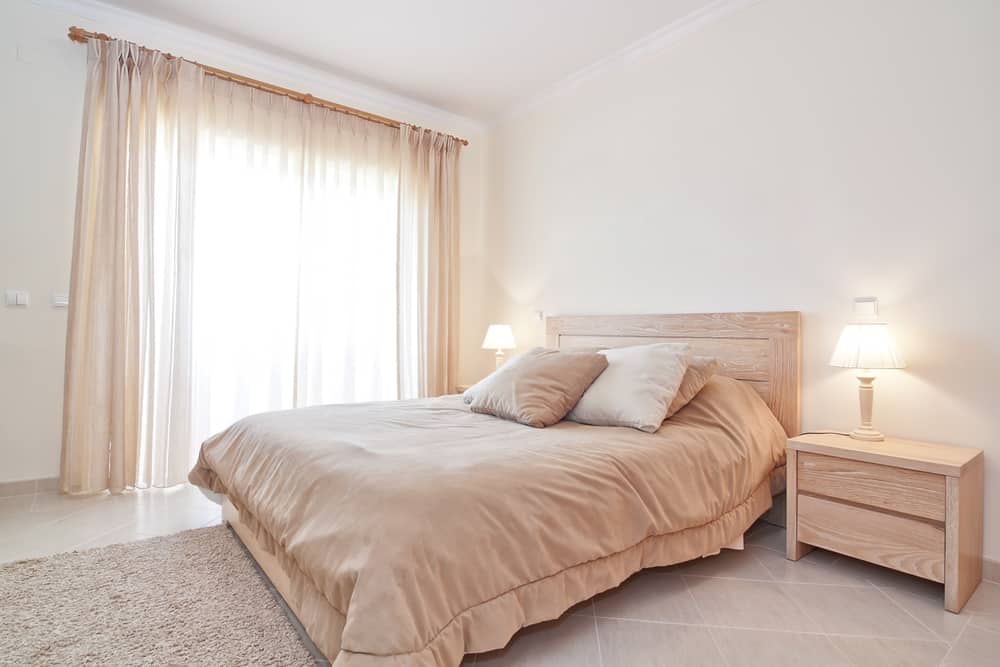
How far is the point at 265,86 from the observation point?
3.43m

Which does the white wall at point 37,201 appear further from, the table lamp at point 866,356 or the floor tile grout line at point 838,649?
the table lamp at point 866,356

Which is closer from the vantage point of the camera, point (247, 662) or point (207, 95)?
point (247, 662)

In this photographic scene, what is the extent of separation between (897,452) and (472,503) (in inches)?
65.8

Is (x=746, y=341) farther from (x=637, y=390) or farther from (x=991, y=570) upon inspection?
(x=991, y=570)

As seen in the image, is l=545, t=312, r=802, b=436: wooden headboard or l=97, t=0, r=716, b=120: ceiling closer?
l=545, t=312, r=802, b=436: wooden headboard

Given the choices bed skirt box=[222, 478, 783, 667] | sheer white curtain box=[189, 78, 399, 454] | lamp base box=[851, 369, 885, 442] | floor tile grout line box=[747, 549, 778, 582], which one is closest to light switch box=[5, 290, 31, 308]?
sheer white curtain box=[189, 78, 399, 454]

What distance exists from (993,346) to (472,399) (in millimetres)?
2201

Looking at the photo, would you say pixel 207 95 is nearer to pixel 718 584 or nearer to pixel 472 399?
pixel 472 399

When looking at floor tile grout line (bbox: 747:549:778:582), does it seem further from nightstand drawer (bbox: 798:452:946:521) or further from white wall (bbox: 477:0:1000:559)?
white wall (bbox: 477:0:1000:559)

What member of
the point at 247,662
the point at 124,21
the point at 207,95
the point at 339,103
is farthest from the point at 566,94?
the point at 247,662

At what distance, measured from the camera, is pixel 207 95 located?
3.26 meters

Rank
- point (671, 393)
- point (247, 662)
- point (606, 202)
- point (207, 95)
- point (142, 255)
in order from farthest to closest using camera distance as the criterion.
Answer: point (606, 202) < point (207, 95) < point (142, 255) < point (671, 393) < point (247, 662)

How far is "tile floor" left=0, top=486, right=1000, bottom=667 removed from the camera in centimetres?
151

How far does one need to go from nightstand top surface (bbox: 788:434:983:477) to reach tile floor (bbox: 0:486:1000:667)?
48 centimetres
